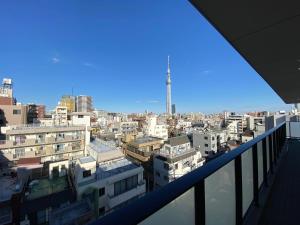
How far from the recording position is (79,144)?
50.2 ft

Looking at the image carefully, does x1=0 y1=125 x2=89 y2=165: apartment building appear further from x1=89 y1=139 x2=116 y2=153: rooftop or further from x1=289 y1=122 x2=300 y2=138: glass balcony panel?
x1=289 y1=122 x2=300 y2=138: glass balcony panel

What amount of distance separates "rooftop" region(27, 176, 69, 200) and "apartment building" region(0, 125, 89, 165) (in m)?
1.62

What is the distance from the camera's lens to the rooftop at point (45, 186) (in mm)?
9180

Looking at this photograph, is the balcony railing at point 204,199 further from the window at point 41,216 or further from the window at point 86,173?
the window at point 41,216

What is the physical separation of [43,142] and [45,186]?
4.59m

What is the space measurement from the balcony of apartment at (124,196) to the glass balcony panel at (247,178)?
7446 millimetres

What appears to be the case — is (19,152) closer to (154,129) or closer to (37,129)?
(37,129)

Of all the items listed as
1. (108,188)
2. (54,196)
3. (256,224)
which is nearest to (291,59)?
(256,224)

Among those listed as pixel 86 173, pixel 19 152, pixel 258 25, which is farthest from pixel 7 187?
pixel 258 25

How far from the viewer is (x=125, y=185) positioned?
8.36 m

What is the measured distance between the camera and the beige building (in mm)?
17953

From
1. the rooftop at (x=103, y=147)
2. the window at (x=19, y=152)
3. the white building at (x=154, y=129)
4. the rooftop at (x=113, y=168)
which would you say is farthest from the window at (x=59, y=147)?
the white building at (x=154, y=129)

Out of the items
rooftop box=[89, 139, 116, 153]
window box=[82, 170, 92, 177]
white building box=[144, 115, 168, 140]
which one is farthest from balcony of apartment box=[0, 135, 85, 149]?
white building box=[144, 115, 168, 140]

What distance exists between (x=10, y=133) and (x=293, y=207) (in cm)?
1560
